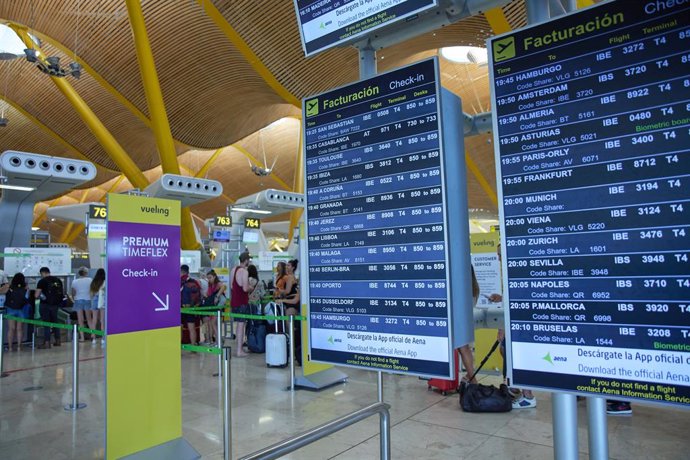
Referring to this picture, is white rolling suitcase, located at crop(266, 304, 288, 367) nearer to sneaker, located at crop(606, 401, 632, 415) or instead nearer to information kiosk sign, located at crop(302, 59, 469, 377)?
sneaker, located at crop(606, 401, 632, 415)

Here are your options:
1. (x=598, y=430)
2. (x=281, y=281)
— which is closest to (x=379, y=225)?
(x=598, y=430)

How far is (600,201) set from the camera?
171 cm

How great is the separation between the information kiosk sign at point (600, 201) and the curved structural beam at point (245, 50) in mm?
17537

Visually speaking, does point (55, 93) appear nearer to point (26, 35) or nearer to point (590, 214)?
point (26, 35)

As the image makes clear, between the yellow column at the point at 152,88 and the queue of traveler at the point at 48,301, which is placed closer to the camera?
the queue of traveler at the point at 48,301

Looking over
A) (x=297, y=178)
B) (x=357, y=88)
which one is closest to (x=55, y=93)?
(x=297, y=178)

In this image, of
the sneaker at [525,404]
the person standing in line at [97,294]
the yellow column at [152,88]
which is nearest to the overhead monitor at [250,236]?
the yellow column at [152,88]

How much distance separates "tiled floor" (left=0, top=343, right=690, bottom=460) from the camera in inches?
171

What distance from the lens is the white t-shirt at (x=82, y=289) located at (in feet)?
39.9

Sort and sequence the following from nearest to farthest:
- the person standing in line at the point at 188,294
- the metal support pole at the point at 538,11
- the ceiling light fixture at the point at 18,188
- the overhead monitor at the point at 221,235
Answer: the metal support pole at the point at 538,11 < the person standing in line at the point at 188,294 < the ceiling light fixture at the point at 18,188 < the overhead monitor at the point at 221,235

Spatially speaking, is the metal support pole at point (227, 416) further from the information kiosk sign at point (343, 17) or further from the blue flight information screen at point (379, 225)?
the information kiosk sign at point (343, 17)

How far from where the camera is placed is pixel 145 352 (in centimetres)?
423

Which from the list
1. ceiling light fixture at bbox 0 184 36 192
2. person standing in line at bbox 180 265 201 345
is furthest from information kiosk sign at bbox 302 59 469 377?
ceiling light fixture at bbox 0 184 36 192

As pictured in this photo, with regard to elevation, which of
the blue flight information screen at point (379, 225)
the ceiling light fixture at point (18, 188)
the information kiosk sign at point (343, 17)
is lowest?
the blue flight information screen at point (379, 225)
